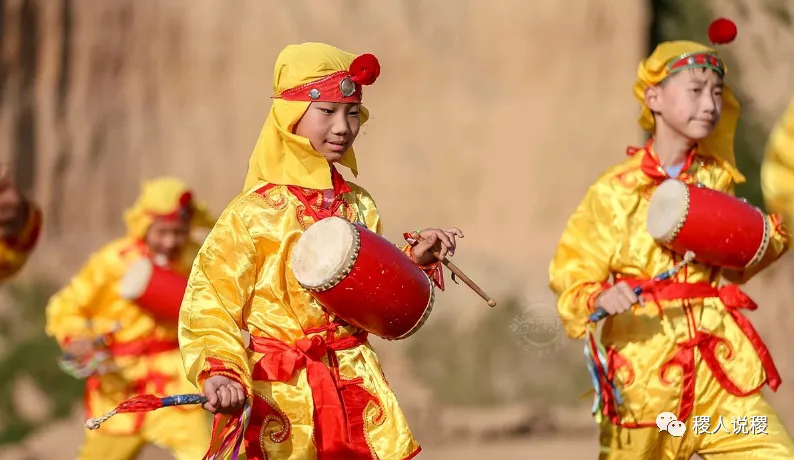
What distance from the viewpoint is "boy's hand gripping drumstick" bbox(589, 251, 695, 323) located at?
4594 millimetres

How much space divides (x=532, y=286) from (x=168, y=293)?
14.3ft

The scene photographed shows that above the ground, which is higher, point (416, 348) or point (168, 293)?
point (168, 293)

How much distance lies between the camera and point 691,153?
5031mm

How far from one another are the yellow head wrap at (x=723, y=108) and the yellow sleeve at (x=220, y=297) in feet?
6.17

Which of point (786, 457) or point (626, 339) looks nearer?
point (786, 457)

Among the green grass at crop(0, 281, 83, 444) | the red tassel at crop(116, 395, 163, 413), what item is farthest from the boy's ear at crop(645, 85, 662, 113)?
the green grass at crop(0, 281, 83, 444)

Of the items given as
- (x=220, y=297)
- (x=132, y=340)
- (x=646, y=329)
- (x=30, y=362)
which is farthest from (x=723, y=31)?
(x=30, y=362)

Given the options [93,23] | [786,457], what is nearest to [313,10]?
[93,23]

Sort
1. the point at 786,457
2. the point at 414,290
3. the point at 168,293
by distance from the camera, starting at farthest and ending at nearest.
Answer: the point at 168,293 < the point at 786,457 < the point at 414,290

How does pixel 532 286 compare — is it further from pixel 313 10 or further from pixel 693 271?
pixel 693 271

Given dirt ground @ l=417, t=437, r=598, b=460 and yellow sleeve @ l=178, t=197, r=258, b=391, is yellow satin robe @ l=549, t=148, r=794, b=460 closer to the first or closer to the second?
yellow sleeve @ l=178, t=197, r=258, b=391

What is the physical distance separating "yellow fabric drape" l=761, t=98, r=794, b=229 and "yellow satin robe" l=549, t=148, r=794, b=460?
1.08ft

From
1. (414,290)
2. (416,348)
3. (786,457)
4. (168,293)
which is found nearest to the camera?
(414,290)

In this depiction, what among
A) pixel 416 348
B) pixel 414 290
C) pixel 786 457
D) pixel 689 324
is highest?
pixel 414 290
